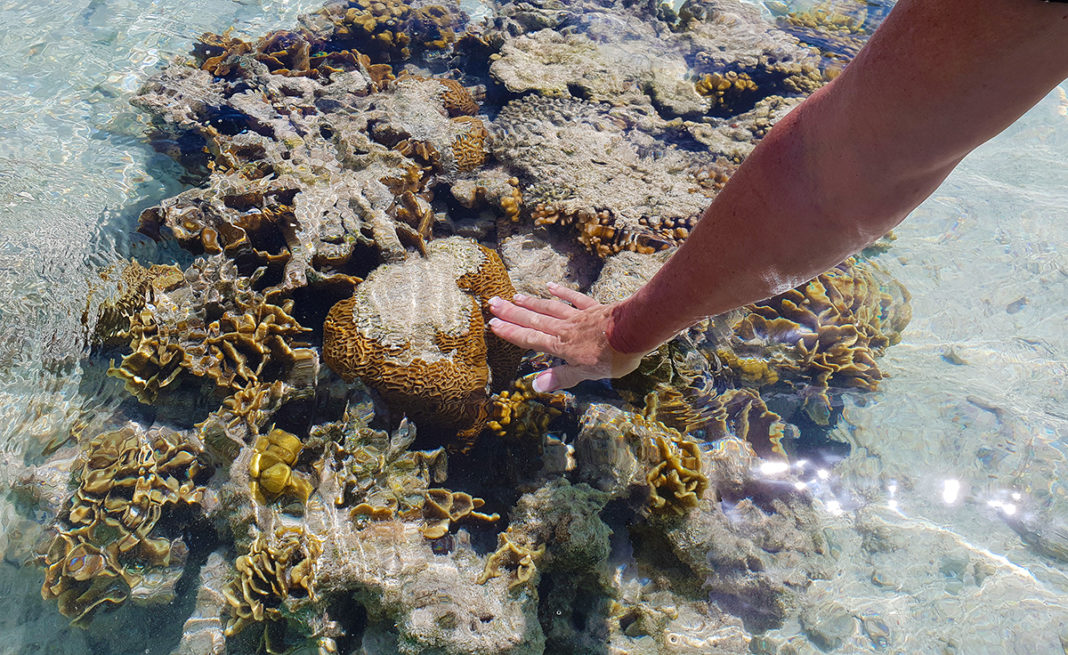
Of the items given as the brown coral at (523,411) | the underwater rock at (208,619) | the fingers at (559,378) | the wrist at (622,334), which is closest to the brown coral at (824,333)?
the brown coral at (523,411)

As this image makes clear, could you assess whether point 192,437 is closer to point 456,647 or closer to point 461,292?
point 461,292

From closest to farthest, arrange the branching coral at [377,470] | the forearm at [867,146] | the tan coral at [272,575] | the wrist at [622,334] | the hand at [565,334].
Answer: the forearm at [867,146], the wrist at [622,334], the hand at [565,334], the tan coral at [272,575], the branching coral at [377,470]

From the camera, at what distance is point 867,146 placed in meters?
1.26

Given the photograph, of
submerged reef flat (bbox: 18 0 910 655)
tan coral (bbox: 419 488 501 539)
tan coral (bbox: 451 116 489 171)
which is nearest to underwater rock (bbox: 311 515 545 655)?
submerged reef flat (bbox: 18 0 910 655)

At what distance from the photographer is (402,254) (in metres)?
3.60

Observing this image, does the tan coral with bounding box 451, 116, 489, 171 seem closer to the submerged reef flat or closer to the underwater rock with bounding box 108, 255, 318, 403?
the submerged reef flat

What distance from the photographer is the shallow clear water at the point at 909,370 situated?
3332 mm

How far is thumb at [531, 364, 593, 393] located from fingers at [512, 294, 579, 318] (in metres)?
0.30

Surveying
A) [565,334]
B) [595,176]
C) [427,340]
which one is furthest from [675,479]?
[595,176]

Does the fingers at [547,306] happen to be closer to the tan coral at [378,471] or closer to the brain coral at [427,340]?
the brain coral at [427,340]

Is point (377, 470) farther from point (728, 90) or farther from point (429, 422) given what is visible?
point (728, 90)

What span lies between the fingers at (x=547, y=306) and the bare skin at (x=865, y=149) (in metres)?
0.61

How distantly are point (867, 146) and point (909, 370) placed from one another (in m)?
4.16

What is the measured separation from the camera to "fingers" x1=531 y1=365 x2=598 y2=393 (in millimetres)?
2637
